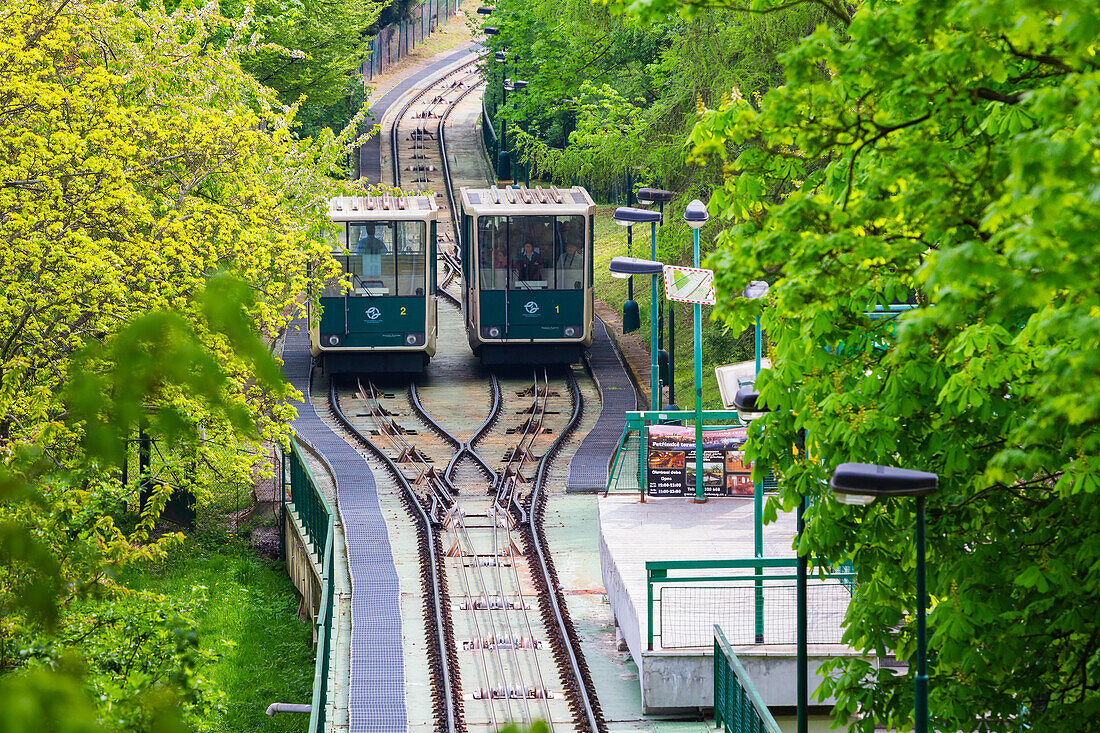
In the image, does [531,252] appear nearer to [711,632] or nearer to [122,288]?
[122,288]

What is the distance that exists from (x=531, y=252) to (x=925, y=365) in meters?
18.6

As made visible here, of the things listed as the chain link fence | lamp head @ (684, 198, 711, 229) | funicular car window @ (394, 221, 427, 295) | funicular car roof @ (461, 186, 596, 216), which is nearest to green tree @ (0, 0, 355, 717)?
funicular car window @ (394, 221, 427, 295)

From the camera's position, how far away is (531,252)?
89.2 feet

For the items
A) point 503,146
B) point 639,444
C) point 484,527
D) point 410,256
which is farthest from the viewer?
point 503,146

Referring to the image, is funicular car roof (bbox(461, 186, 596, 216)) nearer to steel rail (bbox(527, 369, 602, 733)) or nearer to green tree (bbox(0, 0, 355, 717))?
green tree (bbox(0, 0, 355, 717))

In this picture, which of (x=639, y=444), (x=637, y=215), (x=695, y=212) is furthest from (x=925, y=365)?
(x=639, y=444)

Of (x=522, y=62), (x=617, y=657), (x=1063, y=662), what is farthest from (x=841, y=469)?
(x=522, y=62)

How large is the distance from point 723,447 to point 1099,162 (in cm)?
1294

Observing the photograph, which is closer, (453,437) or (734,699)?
(734,699)

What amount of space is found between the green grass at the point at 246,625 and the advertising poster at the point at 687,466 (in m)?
5.10

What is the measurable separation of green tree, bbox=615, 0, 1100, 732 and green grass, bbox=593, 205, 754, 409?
1471cm

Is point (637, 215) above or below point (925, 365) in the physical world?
above

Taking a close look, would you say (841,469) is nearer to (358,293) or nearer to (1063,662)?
(1063,662)

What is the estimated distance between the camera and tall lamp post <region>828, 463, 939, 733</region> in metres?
8.06
